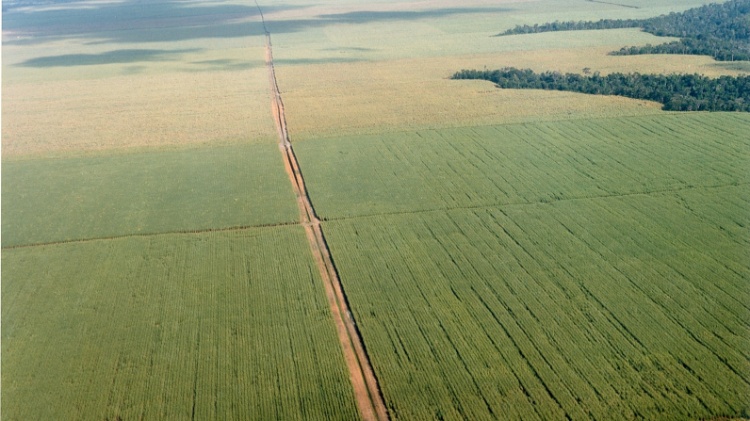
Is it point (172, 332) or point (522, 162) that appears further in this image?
point (522, 162)

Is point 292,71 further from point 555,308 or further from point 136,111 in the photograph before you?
point 555,308

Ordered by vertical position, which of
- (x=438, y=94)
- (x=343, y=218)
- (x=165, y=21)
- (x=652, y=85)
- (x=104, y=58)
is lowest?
(x=343, y=218)

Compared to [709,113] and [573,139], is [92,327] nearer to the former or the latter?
[573,139]

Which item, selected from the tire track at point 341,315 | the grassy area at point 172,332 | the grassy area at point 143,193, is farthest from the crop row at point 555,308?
the grassy area at point 143,193

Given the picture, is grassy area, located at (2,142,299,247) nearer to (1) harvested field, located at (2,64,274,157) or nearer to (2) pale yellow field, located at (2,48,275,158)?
(1) harvested field, located at (2,64,274,157)

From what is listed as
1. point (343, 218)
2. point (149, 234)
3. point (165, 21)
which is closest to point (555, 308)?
point (343, 218)

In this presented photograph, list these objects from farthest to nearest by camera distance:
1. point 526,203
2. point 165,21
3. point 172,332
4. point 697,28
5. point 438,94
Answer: point 165,21
point 697,28
point 438,94
point 526,203
point 172,332
